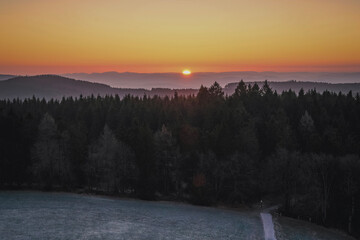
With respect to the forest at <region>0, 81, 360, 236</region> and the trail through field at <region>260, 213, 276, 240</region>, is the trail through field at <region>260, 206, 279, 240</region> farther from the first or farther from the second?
the forest at <region>0, 81, 360, 236</region>

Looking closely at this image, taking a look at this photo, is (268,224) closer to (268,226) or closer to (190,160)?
(268,226)

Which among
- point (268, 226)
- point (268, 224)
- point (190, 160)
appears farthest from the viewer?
point (190, 160)

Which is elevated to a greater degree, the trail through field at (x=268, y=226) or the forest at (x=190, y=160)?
the forest at (x=190, y=160)

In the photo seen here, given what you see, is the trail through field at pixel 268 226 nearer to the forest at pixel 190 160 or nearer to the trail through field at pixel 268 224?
the trail through field at pixel 268 224

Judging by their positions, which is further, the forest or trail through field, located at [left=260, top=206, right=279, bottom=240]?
the forest

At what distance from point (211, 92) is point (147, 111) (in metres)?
26.2

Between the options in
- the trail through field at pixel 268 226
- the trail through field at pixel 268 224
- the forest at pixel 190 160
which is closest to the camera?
the trail through field at pixel 268 226

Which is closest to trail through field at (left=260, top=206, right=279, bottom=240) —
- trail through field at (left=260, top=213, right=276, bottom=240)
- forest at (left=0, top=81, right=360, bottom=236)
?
trail through field at (left=260, top=213, right=276, bottom=240)

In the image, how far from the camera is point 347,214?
5256 cm

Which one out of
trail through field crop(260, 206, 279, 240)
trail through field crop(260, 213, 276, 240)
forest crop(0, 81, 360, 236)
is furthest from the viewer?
forest crop(0, 81, 360, 236)

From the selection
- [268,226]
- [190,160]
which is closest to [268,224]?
[268,226]

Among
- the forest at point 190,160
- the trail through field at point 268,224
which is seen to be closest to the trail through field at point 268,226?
the trail through field at point 268,224

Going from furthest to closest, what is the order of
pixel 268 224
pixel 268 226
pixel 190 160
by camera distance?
pixel 190 160 → pixel 268 224 → pixel 268 226

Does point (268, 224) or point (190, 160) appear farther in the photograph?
point (190, 160)
